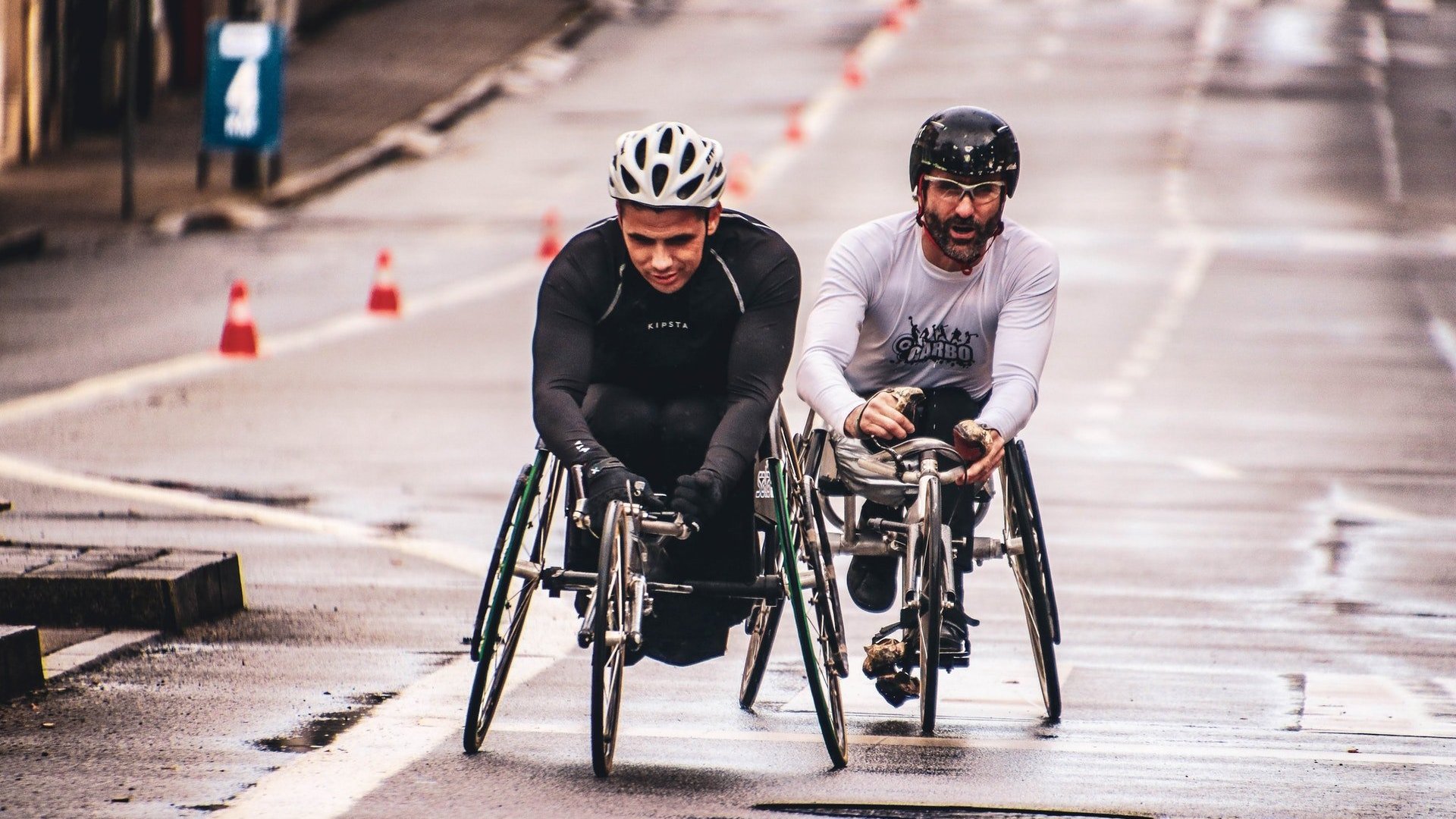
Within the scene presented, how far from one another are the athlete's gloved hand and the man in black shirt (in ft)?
0.54

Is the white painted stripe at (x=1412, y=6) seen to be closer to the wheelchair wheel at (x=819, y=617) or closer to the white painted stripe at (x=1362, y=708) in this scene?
Answer: the white painted stripe at (x=1362, y=708)

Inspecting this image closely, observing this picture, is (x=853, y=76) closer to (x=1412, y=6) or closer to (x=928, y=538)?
(x=1412, y=6)

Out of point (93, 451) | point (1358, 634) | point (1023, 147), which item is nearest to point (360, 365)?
point (93, 451)

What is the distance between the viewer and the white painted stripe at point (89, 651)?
295 inches

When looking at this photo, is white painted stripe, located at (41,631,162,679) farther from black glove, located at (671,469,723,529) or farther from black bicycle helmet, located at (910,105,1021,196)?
black bicycle helmet, located at (910,105,1021,196)

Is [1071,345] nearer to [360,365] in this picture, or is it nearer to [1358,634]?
[360,365]

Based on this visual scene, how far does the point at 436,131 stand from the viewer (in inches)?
1528

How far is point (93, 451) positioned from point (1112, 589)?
19.6 ft

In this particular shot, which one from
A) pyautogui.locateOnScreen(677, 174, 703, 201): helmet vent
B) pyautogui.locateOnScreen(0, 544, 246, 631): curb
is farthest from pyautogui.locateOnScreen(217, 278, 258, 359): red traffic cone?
pyautogui.locateOnScreen(677, 174, 703, 201): helmet vent

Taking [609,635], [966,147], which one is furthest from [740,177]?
[609,635]

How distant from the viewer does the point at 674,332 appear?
668cm

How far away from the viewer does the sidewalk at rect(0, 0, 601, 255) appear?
2908 centimetres

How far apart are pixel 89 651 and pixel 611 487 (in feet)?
7.74

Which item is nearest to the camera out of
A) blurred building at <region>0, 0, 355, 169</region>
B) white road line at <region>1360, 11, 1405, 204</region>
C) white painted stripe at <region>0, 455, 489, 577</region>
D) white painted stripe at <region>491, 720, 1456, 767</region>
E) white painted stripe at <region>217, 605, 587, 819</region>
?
white painted stripe at <region>217, 605, 587, 819</region>
